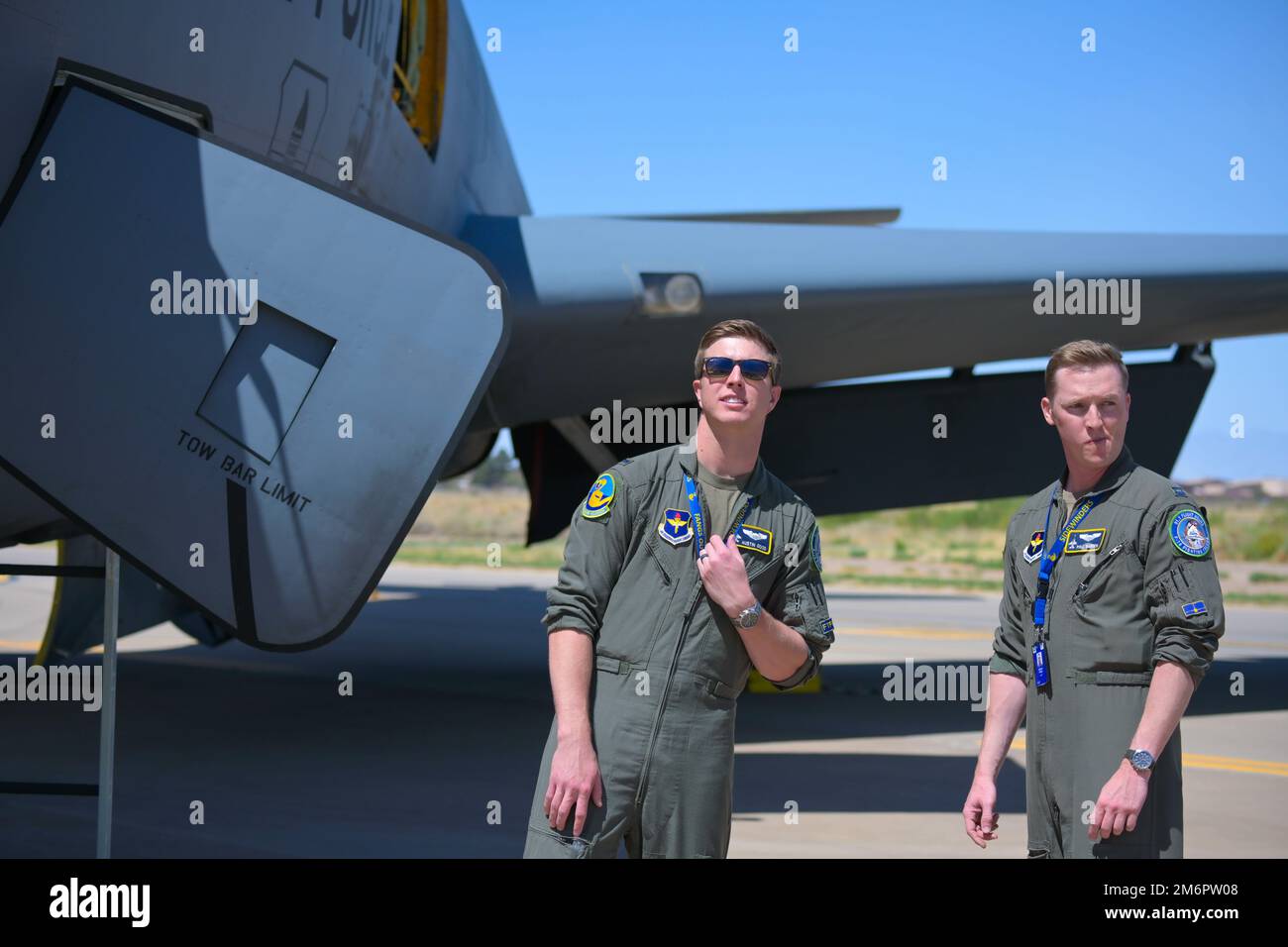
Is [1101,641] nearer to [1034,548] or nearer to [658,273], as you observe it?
[1034,548]

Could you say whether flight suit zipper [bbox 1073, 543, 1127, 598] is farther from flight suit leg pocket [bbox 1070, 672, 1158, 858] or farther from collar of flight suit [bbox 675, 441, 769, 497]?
collar of flight suit [bbox 675, 441, 769, 497]

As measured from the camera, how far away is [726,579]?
9.95ft

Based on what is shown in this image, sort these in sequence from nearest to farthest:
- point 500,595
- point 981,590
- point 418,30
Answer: point 418,30 < point 500,595 < point 981,590

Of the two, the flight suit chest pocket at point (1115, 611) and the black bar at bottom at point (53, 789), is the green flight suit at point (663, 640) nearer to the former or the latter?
the flight suit chest pocket at point (1115, 611)

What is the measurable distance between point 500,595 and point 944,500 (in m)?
14.5

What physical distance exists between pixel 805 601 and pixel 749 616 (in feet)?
1.03

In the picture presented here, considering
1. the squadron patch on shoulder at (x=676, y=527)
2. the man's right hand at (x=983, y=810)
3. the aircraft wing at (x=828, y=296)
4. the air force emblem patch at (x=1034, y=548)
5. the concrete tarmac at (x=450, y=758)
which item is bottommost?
the concrete tarmac at (x=450, y=758)

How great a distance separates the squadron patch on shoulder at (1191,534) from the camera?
10.4 feet

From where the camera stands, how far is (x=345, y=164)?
22.9ft

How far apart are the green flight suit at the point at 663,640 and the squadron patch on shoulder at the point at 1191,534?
3.09ft

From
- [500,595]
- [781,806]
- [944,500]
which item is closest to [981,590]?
[500,595]

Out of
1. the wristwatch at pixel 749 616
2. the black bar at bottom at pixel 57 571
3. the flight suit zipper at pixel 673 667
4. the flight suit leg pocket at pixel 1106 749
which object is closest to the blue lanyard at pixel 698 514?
the flight suit zipper at pixel 673 667

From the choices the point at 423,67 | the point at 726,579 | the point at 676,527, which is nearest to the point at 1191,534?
the point at 726,579
